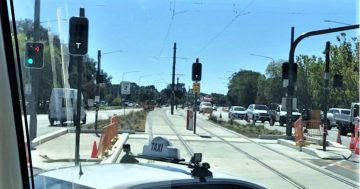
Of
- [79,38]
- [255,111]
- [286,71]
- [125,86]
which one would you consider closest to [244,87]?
[125,86]

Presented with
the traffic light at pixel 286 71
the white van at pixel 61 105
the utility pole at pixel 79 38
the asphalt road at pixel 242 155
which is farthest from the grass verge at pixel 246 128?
the white van at pixel 61 105

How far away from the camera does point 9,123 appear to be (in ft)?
6.94

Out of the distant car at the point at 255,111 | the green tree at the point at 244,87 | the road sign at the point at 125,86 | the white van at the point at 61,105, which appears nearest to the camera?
the white van at the point at 61,105

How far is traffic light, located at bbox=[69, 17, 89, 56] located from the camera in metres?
2.75

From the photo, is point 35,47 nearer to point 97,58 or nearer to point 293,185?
point 97,58

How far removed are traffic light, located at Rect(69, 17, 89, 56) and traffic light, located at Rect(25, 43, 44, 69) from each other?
20 centimetres

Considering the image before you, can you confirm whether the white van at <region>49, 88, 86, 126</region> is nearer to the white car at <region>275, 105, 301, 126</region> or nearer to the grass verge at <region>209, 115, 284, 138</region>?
the grass verge at <region>209, 115, 284, 138</region>

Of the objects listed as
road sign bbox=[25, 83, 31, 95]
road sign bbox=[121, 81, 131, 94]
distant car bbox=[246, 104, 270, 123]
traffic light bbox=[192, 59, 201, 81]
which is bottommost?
distant car bbox=[246, 104, 270, 123]

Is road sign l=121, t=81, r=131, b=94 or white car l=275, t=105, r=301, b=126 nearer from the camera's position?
road sign l=121, t=81, r=131, b=94

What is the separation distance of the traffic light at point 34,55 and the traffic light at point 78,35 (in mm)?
198

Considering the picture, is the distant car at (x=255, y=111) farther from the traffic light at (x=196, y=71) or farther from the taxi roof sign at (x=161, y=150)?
the taxi roof sign at (x=161, y=150)

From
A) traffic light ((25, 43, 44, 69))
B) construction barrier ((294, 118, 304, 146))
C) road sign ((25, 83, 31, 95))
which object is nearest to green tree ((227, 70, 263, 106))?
traffic light ((25, 43, 44, 69))

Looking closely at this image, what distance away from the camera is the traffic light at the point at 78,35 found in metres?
2.75

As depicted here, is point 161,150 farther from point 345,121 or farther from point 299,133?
point 345,121
